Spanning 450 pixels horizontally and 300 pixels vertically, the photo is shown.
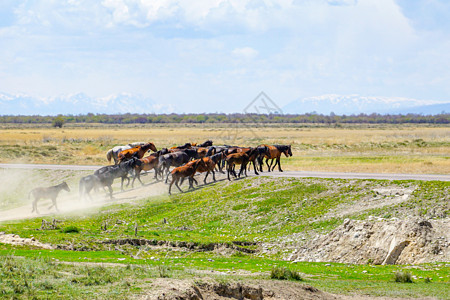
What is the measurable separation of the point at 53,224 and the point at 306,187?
47.2 ft

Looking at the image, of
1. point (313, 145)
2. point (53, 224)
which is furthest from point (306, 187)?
point (313, 145)

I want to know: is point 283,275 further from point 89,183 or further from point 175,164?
point 175,164

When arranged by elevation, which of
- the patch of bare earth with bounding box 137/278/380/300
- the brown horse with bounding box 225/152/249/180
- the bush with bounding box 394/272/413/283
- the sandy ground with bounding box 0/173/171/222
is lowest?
the sandy ground with bounding box 0/173/171/222

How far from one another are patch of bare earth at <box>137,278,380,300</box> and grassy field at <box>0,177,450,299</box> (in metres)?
0.45

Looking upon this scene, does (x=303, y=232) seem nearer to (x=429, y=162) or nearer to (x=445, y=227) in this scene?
(x=445, y=227)

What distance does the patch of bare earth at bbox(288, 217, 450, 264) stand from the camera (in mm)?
19141

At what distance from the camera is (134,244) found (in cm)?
2208

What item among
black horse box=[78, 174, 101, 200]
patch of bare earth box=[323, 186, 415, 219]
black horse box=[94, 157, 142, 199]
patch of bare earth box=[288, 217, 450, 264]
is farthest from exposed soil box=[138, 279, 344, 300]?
black horse box=[78, 174, 101, 200]

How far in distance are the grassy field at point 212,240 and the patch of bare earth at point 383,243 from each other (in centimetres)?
137

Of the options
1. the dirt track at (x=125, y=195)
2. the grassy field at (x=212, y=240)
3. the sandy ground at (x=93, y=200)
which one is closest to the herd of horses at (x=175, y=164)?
the sandy ground at (x=93, y=200)

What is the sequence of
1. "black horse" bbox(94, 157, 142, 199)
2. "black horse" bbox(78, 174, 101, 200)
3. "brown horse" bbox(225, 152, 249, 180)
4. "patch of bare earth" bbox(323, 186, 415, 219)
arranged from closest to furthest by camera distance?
"patch of bare earth" bbox(323, 186, 415, 219) < "black horse" bbox(78, 174, 101, 200) < "black horse" bbox(94, 157, 142, 199) < "brown horse" bbox(225, 152, 249, 180)

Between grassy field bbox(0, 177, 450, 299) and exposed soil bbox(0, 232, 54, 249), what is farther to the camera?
exposed soil bbox(0, 232, 54, 249)

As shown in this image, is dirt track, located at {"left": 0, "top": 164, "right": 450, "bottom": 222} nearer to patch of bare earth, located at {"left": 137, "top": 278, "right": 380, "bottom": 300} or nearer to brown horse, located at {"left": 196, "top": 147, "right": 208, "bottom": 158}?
brown horse, located at {"left": 196, "top": 147, "right": 208, "bottom": 158}

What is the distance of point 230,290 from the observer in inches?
499
